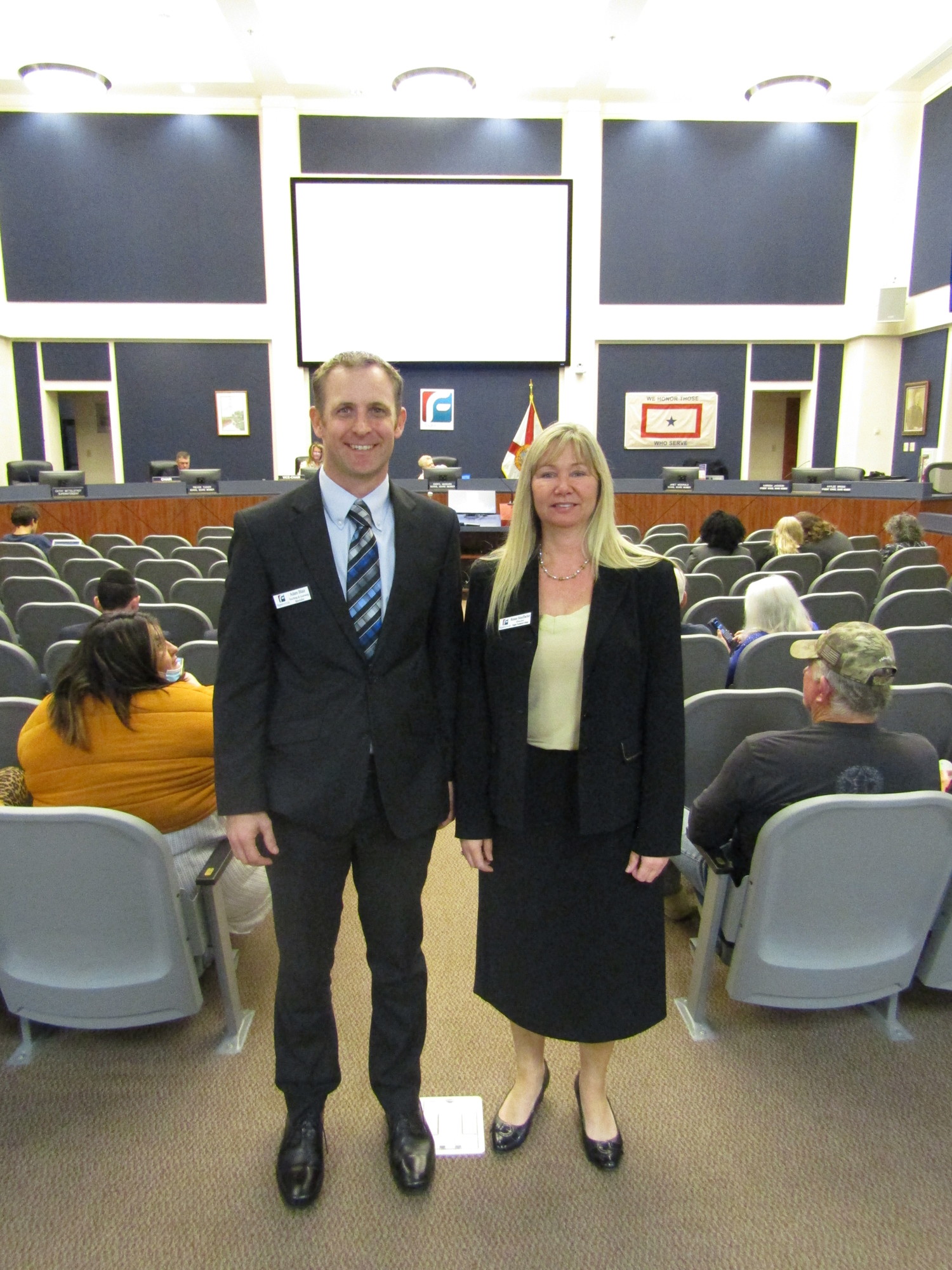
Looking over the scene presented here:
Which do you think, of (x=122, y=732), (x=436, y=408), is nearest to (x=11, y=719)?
(x=122, y=732)

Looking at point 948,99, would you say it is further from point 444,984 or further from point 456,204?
point 444,984

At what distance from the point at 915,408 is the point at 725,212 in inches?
155

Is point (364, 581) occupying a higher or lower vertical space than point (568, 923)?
higher

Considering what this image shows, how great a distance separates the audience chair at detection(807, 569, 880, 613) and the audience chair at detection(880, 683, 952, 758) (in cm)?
202

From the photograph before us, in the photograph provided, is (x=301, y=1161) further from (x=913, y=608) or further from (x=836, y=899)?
(x=913, y=608)

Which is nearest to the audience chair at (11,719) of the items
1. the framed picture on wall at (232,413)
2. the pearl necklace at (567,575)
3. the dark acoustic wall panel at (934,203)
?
the pearl necklace at (567,575)

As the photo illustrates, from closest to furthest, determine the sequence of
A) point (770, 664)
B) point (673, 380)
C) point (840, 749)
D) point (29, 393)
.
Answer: point (840, 749)
point (770, 664)
point (29, 393)
point (673, 380)

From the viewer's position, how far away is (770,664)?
3.08 metres

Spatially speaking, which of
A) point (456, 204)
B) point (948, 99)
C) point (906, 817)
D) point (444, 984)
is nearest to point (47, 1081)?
point (444, 984)

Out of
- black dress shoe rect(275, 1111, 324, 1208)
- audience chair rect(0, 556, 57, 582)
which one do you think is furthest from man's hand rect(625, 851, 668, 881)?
audience chair rect(0, 556, 57, 582)

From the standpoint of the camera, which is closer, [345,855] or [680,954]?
[345,855]

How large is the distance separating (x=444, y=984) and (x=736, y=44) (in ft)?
39.2

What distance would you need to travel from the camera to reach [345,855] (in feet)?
5.52

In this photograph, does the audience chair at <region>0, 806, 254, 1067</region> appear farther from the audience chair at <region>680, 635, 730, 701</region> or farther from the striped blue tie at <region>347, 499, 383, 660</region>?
the audience chair at <region>680, 635, 730, 701</region>
